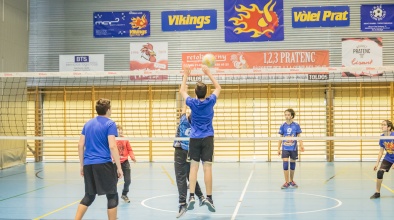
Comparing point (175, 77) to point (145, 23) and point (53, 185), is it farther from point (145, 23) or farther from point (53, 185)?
point (53, 185)

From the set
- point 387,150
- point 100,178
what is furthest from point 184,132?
point 387,150

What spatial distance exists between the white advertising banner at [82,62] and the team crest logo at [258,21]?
572 cm

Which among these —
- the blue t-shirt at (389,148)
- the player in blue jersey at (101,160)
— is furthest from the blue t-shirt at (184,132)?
the blue t-shirt at (389,148)

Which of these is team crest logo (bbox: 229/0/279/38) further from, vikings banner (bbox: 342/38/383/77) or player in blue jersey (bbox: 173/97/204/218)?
player in blue jersey (bbox: 173/97/204/218)

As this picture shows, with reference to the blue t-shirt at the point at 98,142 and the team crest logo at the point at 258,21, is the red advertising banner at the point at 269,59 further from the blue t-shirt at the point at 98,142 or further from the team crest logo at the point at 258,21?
the blue t-shirt at the point at 98,142

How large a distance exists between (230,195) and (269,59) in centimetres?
941

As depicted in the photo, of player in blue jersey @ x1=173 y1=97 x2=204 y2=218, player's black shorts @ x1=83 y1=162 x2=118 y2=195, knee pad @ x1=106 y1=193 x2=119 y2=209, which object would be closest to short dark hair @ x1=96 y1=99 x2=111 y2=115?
player's black shorts @ x1=83 y1=162 x2=118 y2=195

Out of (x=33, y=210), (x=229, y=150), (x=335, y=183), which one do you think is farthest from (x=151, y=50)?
(x=33, y=210)

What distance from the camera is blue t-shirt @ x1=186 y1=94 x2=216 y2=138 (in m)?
6.92

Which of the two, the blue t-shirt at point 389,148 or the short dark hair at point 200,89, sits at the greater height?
the short dark hair at point 200,89

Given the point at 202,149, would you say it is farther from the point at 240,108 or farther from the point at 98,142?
the point at 240,108

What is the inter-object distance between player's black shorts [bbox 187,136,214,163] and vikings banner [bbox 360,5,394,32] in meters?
13.6

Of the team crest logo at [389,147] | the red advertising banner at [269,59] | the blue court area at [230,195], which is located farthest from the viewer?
the red advertising banner at [269,59]

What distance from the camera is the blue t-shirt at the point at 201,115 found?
6918 mm
